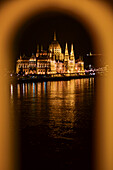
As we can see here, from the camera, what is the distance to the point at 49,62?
67.8m

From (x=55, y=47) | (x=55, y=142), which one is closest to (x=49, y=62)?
(x=55, y=47)

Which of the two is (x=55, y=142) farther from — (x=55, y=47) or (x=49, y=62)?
(x=55, y=47)

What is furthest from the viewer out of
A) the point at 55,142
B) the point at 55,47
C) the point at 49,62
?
the point at 55,47

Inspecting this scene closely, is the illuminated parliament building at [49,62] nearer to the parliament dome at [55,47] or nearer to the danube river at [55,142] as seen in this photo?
the parliament dome at [55,47]

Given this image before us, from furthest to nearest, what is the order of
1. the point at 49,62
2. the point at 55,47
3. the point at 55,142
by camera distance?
the point at 55,47, the point at 49,62, the point at 55,142

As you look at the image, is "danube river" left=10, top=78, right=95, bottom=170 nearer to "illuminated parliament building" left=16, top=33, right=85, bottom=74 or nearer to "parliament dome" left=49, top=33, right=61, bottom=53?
"illuminated parliament building" left=16, top=33, right=85, bottom=74

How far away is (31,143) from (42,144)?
10.5 inches

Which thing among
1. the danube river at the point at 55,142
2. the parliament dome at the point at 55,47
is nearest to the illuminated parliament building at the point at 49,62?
the parliament dome at the point at 55,47

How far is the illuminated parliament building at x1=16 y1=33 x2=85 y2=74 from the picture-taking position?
6775 centimetres

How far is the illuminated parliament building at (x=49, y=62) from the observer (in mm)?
67750

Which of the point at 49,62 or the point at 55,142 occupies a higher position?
the point at 49,62

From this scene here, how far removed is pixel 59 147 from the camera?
21.8ft

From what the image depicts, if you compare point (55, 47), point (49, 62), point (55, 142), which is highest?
point (55, 47)

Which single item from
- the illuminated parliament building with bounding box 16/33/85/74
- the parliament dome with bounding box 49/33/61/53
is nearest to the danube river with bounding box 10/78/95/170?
the illuminated parliament building with bounding box 16/33/85/74
